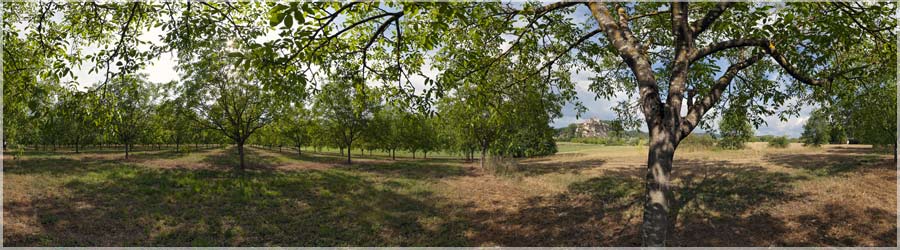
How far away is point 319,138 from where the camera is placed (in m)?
40.1

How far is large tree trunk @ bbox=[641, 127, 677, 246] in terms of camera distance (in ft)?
18.3

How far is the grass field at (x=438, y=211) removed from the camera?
34.0ft

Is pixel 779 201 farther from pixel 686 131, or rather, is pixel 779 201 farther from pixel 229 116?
pixel 229 116

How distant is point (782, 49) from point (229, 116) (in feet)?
83.7

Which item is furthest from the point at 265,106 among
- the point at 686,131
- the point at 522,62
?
the point at 686,131

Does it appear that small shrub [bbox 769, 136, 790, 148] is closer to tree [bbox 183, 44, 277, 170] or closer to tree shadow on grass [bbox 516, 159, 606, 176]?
tree shadow on grass [bbox 516, 159, 606, 176]

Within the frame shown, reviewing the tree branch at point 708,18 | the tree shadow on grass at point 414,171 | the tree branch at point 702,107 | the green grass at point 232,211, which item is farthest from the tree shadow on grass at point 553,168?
the tree branch at point 708,18

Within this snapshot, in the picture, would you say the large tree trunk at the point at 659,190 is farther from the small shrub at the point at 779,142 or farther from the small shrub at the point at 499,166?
the small shrub at the point at 779,142

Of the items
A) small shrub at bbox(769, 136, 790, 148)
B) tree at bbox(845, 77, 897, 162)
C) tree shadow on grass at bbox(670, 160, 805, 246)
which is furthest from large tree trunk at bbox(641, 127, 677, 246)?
small shrub at bbox(769, 136, 790, 148)

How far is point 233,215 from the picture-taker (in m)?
13.4

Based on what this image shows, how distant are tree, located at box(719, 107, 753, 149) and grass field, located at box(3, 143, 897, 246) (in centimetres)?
224

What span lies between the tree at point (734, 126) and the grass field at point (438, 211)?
224 centimetres

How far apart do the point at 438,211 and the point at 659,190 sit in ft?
32.2

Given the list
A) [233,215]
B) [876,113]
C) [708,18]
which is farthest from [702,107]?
[876,113]
